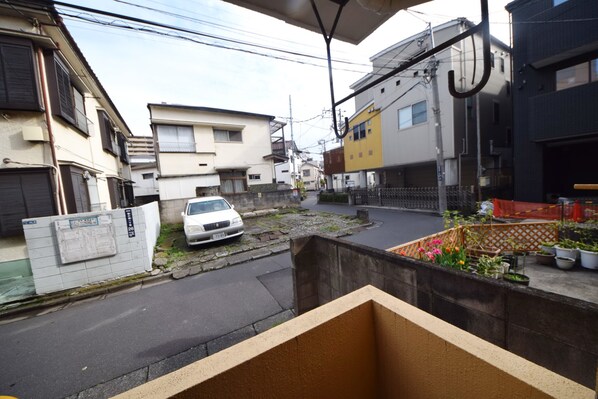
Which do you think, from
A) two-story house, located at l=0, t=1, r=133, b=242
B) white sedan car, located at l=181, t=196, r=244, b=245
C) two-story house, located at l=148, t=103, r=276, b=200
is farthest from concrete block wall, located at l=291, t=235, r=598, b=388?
two-story house, located at l=148, t=103, r=276, b=200

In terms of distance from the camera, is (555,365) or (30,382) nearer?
(555,365)

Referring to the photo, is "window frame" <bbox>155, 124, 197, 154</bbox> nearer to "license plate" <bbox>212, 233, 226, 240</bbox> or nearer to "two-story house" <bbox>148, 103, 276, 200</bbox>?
"two-story house" <bbox>148, 103, 276, 200</bbox>

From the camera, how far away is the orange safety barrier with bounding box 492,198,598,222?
22.4 ft

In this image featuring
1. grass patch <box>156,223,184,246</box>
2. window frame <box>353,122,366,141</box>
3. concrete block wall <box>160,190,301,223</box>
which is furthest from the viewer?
window frame <box>353,122,366,141</box>

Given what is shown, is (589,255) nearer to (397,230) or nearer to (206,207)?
(397,230)

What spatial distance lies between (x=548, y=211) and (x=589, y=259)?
437cm

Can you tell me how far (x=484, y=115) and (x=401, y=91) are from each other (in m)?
5.23

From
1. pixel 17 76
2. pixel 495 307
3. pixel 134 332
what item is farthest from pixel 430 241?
pixel 17 76

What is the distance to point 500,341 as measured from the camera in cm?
194

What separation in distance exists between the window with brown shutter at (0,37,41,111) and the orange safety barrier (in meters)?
13.1

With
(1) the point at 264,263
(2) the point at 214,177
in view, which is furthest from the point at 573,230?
(2) the point at 214,177

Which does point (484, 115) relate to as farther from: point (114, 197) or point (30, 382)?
point (114, 197)

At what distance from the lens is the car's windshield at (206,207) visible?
27.3ft

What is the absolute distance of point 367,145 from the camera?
61.0ft
